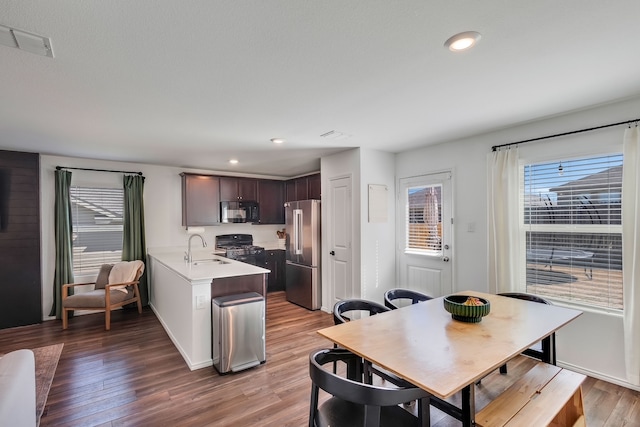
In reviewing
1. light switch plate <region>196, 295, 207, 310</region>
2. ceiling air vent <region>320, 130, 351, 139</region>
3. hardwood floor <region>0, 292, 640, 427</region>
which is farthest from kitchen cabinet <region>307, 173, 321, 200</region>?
light switch plate <region>196, 295, 207, 310</region>

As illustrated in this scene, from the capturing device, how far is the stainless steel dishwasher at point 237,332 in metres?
2.88

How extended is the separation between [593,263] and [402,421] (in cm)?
251

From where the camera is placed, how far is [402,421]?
1.53 meters

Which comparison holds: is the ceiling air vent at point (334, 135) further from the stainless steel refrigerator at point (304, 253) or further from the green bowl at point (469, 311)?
the green bowl at point (469, 311)

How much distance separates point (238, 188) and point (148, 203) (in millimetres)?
1557

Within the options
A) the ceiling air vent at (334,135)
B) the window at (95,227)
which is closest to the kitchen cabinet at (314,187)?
the ceiling air vent at (334,135)

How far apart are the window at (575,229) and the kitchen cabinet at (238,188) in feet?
14.8

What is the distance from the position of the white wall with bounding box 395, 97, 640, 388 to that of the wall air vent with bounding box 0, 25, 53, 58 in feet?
12.6

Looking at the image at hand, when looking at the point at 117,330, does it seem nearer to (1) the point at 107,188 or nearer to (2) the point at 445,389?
(1) the point at 107,188

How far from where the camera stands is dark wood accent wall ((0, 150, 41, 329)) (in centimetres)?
413

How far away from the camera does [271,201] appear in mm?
6340

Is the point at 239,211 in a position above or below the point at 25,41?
below

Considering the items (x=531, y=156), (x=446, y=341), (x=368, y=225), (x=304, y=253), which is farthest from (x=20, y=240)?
(x=531, y=156)

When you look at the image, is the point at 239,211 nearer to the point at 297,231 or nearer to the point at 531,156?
the point at 297,231
